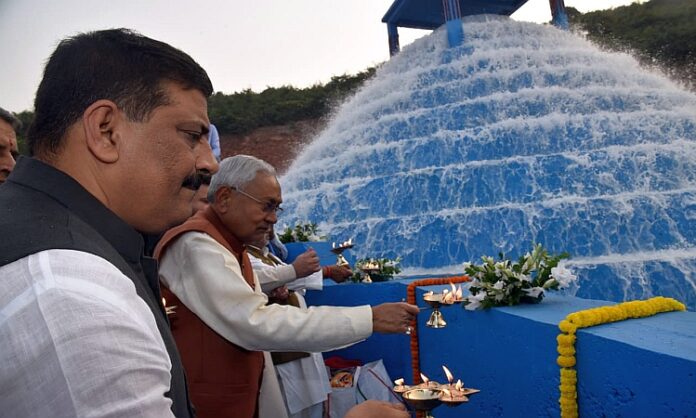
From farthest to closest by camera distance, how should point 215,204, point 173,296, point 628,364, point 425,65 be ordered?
1. point 425,65
2. point 215,204
3. point 173,296
4. point 628,364

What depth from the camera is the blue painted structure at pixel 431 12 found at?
55.2ft

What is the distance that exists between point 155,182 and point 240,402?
4.25 feet

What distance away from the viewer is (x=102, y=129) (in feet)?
3.08

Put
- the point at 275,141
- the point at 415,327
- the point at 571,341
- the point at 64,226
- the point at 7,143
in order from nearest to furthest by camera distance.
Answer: the point at 64,226 → the point at 571,341 → the point at 7,143 → the point at 415,327 → the point at 275,141

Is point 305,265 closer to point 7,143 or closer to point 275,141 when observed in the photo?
point 7,143

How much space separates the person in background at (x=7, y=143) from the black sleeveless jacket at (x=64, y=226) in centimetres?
152

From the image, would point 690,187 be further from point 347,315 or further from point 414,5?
point 414,5

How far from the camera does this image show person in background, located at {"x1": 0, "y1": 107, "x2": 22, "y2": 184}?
7.09ft

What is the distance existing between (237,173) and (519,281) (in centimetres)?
152

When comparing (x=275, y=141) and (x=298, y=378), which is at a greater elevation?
(x=275, y=141)

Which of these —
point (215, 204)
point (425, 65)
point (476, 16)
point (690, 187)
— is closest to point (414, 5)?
point (476, 16)

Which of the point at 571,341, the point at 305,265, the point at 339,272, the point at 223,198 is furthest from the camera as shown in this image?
the point at 339,272

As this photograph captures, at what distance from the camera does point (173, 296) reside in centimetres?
204

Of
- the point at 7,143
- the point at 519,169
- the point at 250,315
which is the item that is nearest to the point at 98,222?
the point at 250,315
